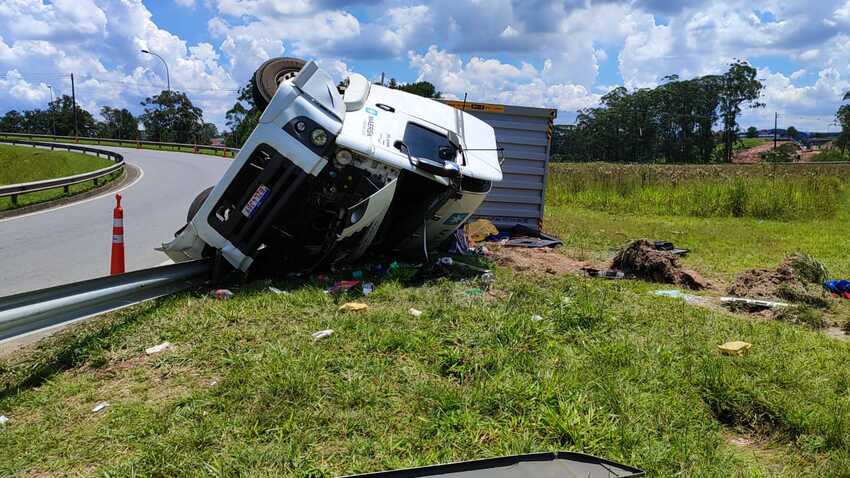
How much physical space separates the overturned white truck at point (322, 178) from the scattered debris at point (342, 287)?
0.32 meters

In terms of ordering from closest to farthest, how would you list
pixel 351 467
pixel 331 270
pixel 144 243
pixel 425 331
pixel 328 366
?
1. pixel 351 467
2. pixel 328 366
3. pixel 425 331
4. pixel 331 270
5. pixel 144 243

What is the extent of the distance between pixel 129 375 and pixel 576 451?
2825mm

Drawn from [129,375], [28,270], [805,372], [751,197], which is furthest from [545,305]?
[751,197]

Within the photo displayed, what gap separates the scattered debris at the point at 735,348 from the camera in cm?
430

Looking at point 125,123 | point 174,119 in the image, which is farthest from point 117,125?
point 174,119

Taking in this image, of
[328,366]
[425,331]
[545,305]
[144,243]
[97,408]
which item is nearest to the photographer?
[97,408]

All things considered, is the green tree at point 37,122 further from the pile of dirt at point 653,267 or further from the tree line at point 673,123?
the pile of dirt at point 653,267

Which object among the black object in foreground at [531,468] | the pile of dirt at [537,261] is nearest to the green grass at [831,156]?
the pile of dirt at [537,261]

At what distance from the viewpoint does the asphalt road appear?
712 centimetres

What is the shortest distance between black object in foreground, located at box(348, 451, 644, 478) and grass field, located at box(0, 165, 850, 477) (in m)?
0.14

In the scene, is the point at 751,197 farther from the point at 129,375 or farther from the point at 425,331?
the point at 129,375

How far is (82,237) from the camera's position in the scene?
31.8 ft

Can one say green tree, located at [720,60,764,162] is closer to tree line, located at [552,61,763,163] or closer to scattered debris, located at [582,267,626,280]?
tree line, located at [552,61,763,163]

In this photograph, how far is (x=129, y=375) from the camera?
12.7ft
